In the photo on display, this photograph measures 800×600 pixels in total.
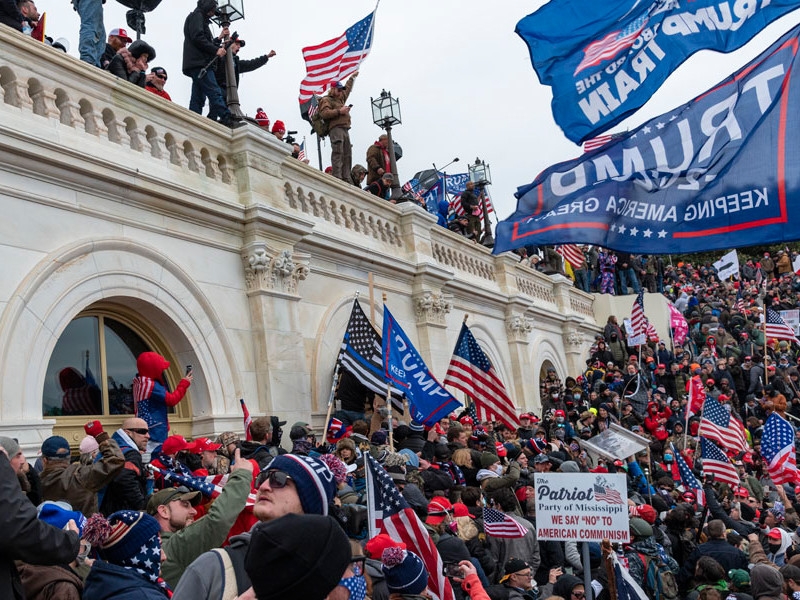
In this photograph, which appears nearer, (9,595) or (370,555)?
(9,595)

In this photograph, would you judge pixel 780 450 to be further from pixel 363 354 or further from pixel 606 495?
pixel 606 495

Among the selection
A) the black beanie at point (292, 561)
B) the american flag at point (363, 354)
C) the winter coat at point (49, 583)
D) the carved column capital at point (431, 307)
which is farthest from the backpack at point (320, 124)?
the black beanie at point (292, 561)

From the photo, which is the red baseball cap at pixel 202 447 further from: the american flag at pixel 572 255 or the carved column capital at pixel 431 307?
the american flag at pixel 572 255

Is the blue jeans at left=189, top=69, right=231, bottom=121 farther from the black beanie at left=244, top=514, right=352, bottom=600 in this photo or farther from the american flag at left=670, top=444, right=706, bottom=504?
the black beanie at left=244, top=514, right=352, bottom=600

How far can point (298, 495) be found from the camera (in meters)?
2.91

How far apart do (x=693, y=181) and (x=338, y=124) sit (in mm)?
9253

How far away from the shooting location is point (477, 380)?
12.4 m

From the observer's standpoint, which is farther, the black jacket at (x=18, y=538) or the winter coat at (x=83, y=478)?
the winter coat at (x=83, y=478)

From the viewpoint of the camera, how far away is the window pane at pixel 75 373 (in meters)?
8.30

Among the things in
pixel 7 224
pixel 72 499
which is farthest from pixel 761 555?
pixel 7 224

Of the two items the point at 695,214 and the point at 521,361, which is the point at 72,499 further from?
the point at 521,361

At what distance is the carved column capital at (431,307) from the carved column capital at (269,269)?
4068mm

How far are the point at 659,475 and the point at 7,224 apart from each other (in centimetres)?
1151

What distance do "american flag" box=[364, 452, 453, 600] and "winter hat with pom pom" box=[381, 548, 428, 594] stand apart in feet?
3.53
